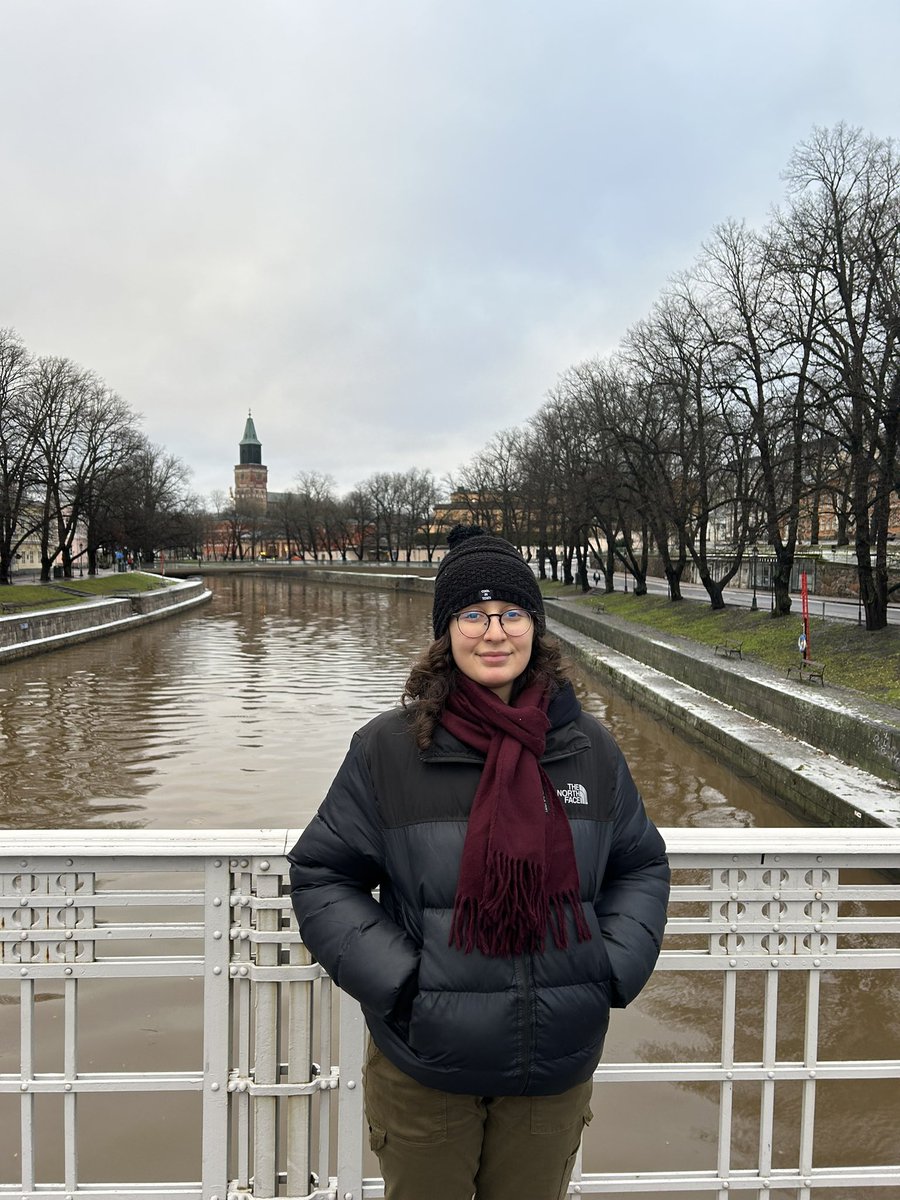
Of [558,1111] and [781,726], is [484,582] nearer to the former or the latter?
[558,1111]

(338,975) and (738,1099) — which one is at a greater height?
(338,975)

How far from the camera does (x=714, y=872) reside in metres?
2.46

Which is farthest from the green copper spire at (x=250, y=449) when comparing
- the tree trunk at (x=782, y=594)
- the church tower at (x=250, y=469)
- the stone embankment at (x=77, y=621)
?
the tree trunk at (x=782, y=594)

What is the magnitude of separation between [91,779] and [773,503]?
20070mm

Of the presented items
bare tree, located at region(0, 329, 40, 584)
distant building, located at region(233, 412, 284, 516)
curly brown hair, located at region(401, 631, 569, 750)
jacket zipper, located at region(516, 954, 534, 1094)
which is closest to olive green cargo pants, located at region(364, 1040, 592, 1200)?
jacket zipper, located at region(516, 954, 534, 1094)

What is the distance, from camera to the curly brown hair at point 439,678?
2.04 m

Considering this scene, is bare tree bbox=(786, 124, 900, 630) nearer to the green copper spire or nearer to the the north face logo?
the the north face logo

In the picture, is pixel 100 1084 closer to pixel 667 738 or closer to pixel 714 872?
pixel 714 872

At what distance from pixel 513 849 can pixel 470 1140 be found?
71cm

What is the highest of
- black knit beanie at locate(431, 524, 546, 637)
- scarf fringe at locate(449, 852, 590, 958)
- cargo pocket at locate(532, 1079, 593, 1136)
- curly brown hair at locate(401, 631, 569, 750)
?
black knit beanie at locate(431, 524, 546, 637)

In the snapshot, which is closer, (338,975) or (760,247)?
(338,975)

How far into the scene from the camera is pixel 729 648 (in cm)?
2133

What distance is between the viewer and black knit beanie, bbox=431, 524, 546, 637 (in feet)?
7.26

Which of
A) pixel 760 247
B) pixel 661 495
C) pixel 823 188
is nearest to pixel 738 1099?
pixel 823 188
